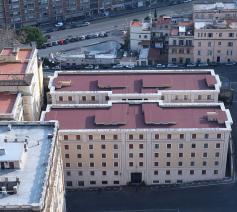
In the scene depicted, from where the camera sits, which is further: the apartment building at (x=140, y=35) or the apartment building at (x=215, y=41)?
the apartment building at (x=140, y=35)

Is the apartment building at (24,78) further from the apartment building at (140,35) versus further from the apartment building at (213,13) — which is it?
the apartment building at (213,13)

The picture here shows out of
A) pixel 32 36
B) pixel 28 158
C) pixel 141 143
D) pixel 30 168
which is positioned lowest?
pixel 141 143

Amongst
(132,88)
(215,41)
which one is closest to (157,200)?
(132,88)

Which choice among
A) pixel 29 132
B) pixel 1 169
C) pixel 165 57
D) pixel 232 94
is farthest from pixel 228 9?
pixel 1 169

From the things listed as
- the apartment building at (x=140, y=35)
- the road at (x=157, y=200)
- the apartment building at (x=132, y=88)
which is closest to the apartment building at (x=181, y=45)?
the apartment building at (x=140, y=35)

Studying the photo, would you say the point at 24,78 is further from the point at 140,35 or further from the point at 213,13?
the point at 213,13

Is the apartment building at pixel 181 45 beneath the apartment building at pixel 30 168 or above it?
above

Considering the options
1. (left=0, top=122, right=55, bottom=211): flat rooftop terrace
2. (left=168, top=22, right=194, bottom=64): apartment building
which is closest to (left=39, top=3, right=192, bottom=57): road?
(left=168, top=22, right=194, bottom=64): apartment building
